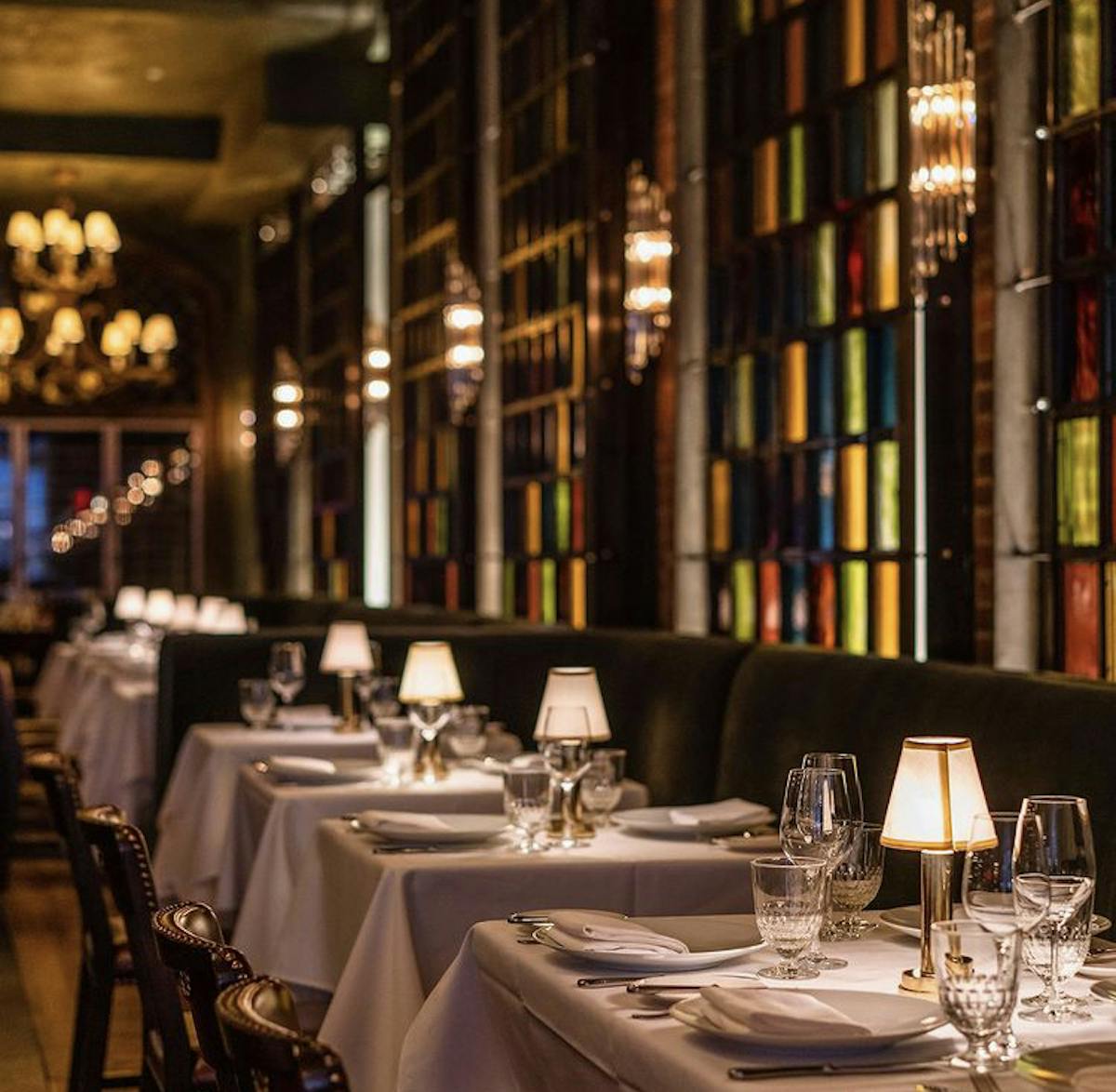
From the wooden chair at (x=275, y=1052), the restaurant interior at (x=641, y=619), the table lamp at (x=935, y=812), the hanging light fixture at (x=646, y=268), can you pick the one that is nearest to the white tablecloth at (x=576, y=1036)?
the restaurant interior at (x=641, y=619)

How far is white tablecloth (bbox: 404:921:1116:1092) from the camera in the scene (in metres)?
2.10

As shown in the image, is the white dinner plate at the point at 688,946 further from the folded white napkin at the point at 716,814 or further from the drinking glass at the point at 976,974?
the folded white napkin at the point at 716,814

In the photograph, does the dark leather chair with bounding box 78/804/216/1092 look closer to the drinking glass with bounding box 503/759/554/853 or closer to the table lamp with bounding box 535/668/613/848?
the drinking glass with bounding box 503/759/554/853

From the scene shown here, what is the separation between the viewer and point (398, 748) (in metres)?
4.80

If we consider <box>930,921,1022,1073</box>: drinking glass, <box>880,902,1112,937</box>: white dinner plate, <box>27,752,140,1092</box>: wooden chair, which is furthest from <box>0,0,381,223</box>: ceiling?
<box>930,921,1022,1073</box>: drinking glass

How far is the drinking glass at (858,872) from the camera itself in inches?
108

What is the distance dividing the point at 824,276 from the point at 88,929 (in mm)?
3118

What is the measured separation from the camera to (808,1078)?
6.70 ft

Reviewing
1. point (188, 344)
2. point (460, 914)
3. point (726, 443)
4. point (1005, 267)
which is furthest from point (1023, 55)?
point (188, 344)

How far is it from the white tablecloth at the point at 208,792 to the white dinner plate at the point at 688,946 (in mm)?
2733

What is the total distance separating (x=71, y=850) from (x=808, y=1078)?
→ 2.28 m

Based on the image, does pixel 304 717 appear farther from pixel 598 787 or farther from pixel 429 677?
pixel 598 787

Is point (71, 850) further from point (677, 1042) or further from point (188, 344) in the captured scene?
point (188, 344)

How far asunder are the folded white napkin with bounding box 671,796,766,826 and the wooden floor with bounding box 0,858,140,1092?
1.93 meters
